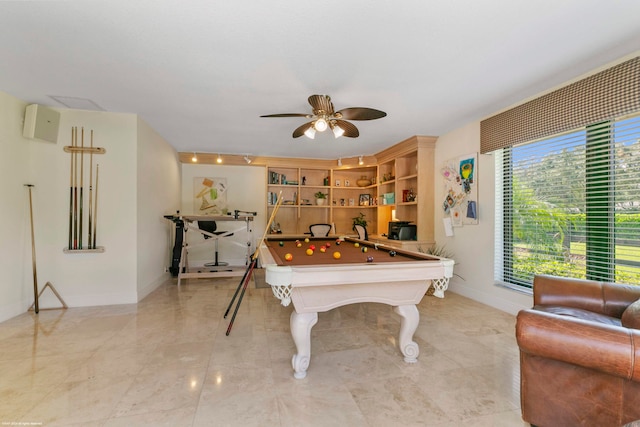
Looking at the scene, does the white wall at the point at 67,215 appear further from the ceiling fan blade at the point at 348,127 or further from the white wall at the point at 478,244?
the white wall at the point at 478,244

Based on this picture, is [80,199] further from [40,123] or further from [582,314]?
[582,314]

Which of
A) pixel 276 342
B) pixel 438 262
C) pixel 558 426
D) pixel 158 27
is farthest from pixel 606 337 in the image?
pixel 158 27

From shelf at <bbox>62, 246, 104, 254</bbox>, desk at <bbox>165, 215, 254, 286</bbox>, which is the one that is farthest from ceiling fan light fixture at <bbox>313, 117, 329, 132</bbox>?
shelf at <bbox>62, 246, 104, 254</bbox>

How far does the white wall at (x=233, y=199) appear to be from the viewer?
5.87m

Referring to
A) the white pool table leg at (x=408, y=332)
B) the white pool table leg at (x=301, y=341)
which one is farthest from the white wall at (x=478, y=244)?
the white pool table leg at (x=301, y=341)

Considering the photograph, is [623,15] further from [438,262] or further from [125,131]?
[125,131]

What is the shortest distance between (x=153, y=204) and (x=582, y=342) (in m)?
4.64

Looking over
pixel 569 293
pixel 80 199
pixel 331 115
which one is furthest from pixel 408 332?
pixel 80 199

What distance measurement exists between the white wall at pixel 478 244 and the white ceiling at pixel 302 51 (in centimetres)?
57

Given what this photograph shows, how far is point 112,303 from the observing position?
342 cm

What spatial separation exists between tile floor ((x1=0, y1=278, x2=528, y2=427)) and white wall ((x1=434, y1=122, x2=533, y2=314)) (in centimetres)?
32

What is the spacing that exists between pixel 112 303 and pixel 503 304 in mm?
4650

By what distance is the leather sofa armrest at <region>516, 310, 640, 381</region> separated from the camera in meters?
1.09

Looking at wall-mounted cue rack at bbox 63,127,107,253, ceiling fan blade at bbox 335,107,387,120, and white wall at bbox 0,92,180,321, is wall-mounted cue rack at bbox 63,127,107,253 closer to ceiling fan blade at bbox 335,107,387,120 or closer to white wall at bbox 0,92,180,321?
white wall at bbox 0,92,180,321
